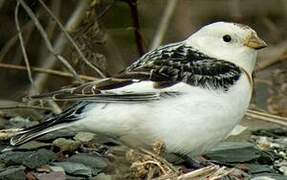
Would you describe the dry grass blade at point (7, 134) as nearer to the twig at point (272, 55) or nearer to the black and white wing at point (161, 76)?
the black and white wing at point (161, 76)

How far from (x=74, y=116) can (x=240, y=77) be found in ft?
2.14

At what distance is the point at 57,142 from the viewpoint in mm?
3979

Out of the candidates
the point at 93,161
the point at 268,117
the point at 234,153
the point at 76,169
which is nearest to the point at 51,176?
the point at 76,169

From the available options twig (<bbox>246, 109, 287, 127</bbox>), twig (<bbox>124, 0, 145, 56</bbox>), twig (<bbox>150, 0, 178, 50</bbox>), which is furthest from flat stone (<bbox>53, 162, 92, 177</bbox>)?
twig (<bbox>150, 0, 178, 50</bbox>)

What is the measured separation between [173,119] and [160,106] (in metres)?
0.07

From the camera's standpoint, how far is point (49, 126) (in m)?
3.60

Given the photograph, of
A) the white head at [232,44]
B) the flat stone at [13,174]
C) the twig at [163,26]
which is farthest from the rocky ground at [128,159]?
the twig at [163,26]

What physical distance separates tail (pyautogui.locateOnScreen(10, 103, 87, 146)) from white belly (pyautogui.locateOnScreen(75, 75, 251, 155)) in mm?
37

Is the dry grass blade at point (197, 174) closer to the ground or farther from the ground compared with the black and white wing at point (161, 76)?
closer to the ground

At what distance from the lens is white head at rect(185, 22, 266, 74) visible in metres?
3.92

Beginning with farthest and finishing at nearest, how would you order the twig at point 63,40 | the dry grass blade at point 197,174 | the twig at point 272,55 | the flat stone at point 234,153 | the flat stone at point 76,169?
the twig at point 272,55 < the twig at point 63,40 < the flat stone at point 234,153 < the flat stone at point 76,169 < the dry grass blade at point 197,174

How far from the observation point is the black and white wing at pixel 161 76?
3.61 m

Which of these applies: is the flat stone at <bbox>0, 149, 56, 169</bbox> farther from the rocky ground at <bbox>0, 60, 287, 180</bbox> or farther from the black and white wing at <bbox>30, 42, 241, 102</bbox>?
the black and white wing at <bbox>30, 42, 241, 102</bbox>

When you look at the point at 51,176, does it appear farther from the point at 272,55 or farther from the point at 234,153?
the point at 272,55
